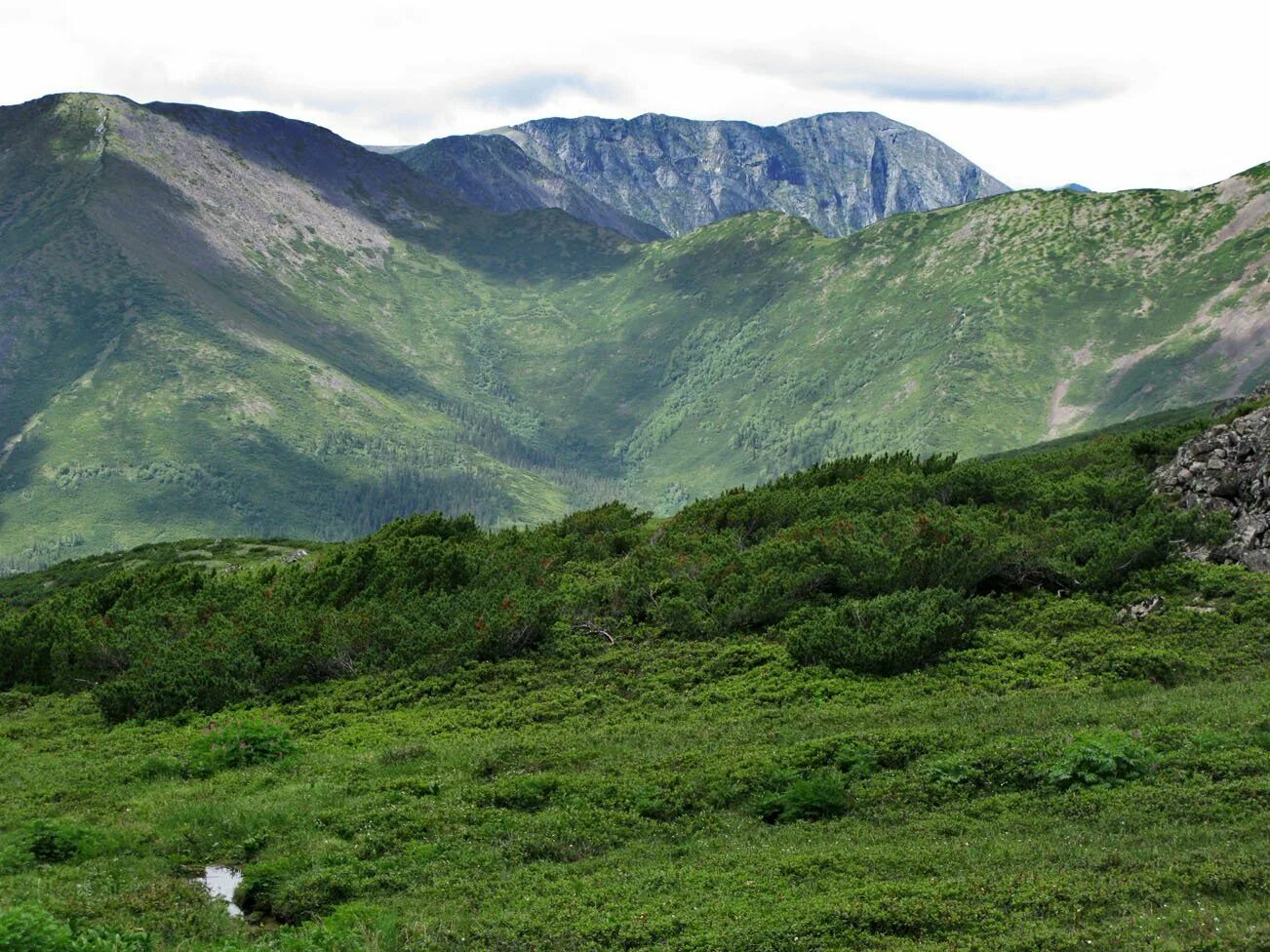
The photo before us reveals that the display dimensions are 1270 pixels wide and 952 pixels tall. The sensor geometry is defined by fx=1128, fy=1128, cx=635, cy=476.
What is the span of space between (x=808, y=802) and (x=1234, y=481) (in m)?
26.8

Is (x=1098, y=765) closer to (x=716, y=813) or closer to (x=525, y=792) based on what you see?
(x=716, y=813)

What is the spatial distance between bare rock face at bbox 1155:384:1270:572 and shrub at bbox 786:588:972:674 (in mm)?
10497

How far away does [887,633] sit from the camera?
32.9m

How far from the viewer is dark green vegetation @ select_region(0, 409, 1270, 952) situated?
692 inches

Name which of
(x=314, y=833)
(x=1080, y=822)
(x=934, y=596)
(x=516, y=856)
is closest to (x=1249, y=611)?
(x=934, y=596)

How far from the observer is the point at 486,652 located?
37.8 metres

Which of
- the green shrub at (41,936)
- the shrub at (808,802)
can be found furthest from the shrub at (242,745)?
the shrub at (808,802)

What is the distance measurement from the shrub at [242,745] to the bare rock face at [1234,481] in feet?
99.7

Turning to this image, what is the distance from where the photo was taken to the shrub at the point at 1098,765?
2128 cm

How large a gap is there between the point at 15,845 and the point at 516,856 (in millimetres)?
9856

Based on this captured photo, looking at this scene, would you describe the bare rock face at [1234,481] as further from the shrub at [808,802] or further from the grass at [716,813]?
the shrub at [808,802]

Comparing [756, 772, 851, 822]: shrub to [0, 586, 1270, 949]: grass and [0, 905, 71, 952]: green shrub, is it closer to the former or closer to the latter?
[0, 586, 1270, 949]: grass

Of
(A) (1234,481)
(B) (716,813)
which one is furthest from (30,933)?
(A) (1234,481)

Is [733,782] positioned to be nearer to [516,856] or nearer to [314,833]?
[516,856]
